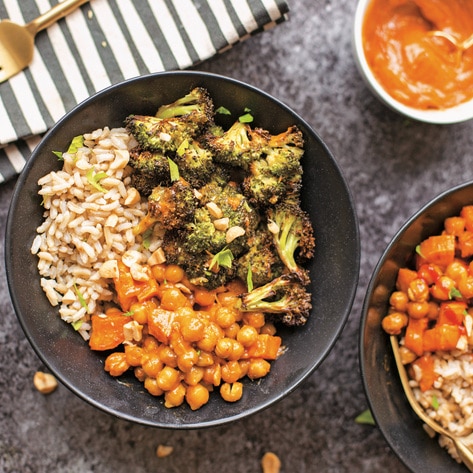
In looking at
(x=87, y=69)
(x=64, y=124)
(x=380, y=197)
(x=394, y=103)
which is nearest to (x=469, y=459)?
(x=380, y=197)

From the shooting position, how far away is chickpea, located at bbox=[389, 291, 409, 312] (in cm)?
259

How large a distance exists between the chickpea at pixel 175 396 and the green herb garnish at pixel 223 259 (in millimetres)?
483

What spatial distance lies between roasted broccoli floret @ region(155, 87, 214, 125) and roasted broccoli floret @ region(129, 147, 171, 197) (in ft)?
0.60

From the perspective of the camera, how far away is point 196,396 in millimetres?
2416

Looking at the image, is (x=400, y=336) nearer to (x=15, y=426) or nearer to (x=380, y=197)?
(x=380, y=197)

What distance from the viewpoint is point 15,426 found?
288cm

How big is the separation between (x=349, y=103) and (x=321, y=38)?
1.06 ft

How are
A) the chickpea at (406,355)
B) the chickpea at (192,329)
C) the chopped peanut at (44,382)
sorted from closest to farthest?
the chickpea at (192,329)
the chickpea at (406,355)
the chopped peanut at (44,382)

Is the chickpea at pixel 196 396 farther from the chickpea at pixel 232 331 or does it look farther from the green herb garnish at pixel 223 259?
the green herb garnish at pixel 223 259

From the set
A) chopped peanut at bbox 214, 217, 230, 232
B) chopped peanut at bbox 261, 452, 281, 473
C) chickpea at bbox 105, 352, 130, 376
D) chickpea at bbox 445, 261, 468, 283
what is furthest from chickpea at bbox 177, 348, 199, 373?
chickpea at bbox 445, 261, 468, 283

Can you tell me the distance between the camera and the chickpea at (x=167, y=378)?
2367 millimetres

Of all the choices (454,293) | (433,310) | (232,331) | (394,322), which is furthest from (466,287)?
(232,331)

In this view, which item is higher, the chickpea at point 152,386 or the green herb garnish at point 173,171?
the green herb garnish at point 173,171

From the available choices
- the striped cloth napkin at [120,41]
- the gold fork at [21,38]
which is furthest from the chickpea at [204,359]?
the gold fork at [21,38]
